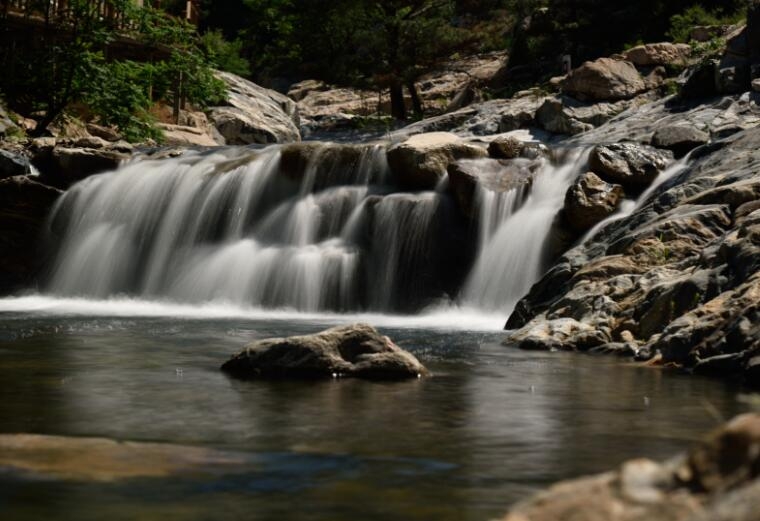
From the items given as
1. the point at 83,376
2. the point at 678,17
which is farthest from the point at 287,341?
the point at 678,17

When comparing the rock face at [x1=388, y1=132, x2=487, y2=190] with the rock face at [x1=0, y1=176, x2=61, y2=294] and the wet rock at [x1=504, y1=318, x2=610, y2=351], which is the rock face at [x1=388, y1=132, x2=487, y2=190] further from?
the rock face at [x1=0, y1=176, x2=61, y2=294]

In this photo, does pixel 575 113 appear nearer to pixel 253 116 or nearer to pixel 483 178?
pixel 483 178

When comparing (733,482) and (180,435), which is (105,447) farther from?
(733,482)

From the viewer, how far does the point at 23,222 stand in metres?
23.1

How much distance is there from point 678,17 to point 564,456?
1104 inches

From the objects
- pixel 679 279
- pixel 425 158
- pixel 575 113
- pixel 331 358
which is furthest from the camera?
pixel 575 113

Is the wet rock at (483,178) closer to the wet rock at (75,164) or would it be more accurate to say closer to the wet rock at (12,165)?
the wet rock at (75,164)

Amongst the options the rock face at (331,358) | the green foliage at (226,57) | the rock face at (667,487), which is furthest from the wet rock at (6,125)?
the rock face at (667,487)

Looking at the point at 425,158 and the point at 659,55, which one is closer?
the point at 425,158

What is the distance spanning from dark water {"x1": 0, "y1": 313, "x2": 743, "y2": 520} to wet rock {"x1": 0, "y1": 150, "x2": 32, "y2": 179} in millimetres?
12266

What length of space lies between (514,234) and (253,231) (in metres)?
5.11

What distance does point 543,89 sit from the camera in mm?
31406

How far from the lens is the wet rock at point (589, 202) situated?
1659cm

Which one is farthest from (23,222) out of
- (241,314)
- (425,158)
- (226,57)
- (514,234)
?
(226,57)
